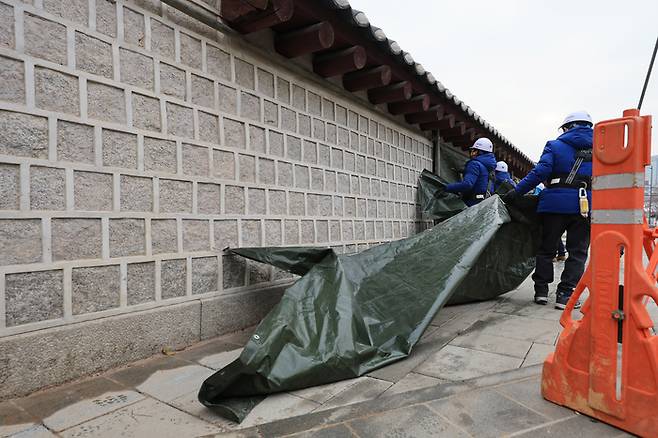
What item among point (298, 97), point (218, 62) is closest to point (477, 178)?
point (298, 97)

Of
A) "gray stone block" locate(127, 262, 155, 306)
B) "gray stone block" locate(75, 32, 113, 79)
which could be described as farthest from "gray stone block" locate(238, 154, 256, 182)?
"gray stone block" locate(75, 32, 113, 79)

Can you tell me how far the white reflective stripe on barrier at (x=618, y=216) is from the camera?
171 centimetres

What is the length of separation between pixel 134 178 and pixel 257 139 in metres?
1.23

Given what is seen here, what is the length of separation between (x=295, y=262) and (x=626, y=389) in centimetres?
208

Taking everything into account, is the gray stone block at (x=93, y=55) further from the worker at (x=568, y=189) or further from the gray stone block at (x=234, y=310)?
the worker at (x=568, y=189)

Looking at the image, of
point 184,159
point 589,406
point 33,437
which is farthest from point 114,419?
point 589,406

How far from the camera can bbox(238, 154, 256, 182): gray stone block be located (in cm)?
349

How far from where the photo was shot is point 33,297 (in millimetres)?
2244

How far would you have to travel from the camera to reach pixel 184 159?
3047 mm

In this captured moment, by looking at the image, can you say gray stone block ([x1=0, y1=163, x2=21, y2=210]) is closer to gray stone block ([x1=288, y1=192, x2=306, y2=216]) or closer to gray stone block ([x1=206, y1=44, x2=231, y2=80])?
gray stone block ([x1=206, y1=44, x2=231, y2=80])

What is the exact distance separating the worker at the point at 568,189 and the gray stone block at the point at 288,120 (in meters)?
2.40

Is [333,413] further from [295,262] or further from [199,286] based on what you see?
[199,286]

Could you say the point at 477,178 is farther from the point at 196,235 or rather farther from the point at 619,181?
the point at 196,235

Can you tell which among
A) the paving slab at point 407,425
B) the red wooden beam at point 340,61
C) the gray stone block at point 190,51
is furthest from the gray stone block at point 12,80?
the red wooden beam at point 340,61
